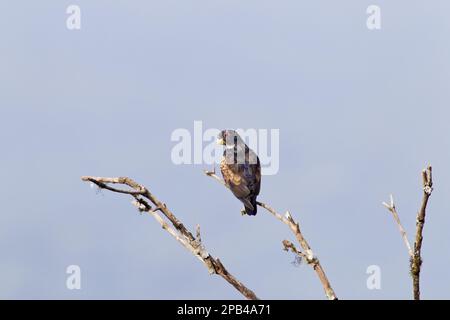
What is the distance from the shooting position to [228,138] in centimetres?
1791

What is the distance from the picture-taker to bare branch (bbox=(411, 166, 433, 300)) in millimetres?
7934

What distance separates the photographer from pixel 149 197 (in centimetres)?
870

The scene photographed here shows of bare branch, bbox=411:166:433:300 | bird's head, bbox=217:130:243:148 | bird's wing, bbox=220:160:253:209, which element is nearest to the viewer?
bare branch, bbox=411:166:433:300

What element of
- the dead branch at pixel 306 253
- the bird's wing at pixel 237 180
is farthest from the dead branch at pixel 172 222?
the bird's wing at pixel 237 180

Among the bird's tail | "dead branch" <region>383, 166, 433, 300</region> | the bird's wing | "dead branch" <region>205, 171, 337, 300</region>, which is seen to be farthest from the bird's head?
"dead branch" <region>383, 166, 433, 300</region>

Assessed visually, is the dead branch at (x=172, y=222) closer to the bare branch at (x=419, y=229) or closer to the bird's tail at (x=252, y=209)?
the bare branch at (x=419, y=229)

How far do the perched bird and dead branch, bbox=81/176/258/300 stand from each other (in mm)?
8121

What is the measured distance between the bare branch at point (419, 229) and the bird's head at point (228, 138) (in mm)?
9781

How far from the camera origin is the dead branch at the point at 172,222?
27.7ft

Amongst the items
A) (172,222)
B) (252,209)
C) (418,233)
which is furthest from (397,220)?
(252,209)

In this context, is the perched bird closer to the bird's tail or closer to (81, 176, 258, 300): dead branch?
the bird's tail

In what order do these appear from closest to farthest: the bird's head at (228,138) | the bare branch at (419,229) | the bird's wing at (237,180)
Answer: the bare branch at (419,229) → the bird's wing at (237,180) → the bird's head at (228,138)

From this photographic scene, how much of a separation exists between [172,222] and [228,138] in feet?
30.2
